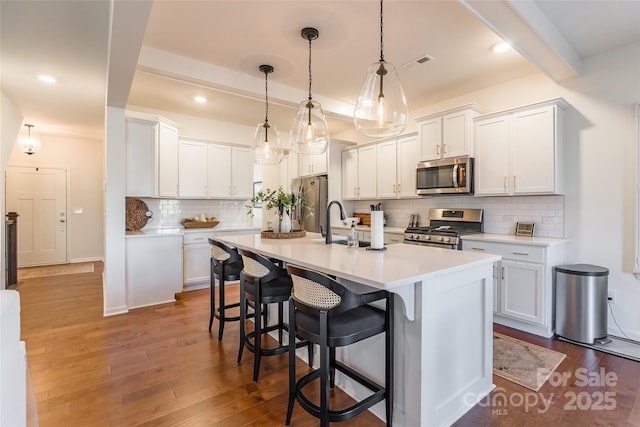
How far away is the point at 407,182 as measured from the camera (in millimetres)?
4512

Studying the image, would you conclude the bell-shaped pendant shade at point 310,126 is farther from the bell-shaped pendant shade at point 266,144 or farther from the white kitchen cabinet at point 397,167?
the white kitchen cabinet at point 397,167

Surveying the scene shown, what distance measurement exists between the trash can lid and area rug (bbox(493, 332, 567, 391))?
0.74m

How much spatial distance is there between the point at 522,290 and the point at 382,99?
236 centimetres

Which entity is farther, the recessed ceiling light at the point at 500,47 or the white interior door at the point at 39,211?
the white interior door at the point at 39,211

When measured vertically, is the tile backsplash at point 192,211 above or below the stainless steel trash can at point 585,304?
above

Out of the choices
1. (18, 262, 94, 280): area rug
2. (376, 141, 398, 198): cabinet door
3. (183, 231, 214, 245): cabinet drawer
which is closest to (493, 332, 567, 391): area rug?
(376, 141, 398, 198): cabinet door

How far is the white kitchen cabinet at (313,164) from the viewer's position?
5.45 metres

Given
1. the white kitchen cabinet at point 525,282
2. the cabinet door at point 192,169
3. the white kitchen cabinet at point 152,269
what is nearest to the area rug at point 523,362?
the white kitchen cabinet at point 525,282

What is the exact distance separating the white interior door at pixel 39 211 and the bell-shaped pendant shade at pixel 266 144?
560 centimetres

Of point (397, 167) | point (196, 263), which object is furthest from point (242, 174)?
point (397, 167)

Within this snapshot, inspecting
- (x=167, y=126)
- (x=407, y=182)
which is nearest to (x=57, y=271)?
(x=167, y=126)

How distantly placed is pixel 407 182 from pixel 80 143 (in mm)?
6841

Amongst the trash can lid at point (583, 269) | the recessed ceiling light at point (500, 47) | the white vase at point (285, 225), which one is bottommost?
the trash can lid at point (583, 269)

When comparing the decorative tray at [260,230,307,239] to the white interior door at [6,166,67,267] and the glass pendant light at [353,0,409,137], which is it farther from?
the white interior door at [6,166,67,267]
